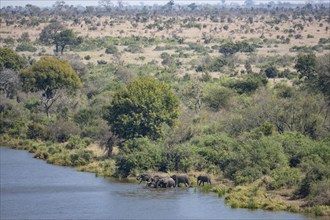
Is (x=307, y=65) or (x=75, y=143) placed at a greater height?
(x=307, y=65)

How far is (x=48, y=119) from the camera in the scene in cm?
5688

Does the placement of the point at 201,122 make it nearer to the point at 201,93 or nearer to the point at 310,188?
the point at 201,93

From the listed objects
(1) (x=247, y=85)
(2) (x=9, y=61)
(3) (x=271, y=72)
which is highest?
(1) (x=247, y=85)

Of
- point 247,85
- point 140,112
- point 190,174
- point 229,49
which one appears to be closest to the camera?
point 190,174

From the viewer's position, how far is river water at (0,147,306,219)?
3362cm

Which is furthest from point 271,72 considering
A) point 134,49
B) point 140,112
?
point 140,112

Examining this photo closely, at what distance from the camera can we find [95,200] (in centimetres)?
3675

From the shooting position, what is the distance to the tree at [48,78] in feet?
195

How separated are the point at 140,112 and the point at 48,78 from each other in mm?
15278

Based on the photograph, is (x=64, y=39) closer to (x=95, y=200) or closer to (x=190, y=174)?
(x=190, y=174)

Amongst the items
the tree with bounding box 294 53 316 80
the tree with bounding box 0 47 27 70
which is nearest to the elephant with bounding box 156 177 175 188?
the tree with bounding box 294 53 316 80

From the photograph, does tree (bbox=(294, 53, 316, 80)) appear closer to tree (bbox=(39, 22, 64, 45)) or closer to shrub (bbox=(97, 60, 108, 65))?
shrub (bbox=(97, 60, 108, 65))

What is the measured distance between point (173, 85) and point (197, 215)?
34326 millimetres

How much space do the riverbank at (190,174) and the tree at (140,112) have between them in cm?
209
